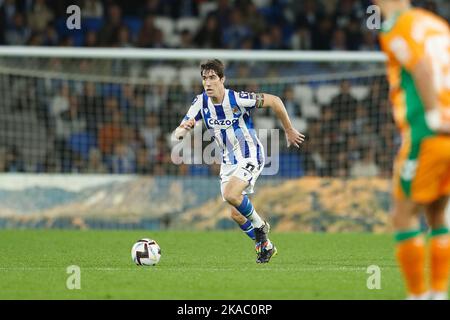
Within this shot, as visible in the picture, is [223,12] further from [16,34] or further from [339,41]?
[16,34]

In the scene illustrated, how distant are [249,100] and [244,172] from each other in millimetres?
740

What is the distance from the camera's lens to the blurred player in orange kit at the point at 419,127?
5785 mm

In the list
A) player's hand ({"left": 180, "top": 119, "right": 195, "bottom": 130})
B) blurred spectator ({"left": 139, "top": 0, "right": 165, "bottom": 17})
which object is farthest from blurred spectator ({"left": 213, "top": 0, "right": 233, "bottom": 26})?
player's hand ({"left": 180, "top": 119, "right": 195, "bottom": 130})

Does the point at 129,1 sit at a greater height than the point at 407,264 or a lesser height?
greater

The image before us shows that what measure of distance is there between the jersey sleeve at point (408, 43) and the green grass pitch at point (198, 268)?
206 centimetres

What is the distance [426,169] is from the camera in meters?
5.84

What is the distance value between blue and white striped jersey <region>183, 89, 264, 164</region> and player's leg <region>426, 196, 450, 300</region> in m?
4.38

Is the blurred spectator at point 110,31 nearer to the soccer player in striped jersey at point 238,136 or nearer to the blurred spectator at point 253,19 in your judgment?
the blurred spectator at point 253,19

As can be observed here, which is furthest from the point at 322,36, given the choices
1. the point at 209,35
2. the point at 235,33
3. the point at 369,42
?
the point at 209,35

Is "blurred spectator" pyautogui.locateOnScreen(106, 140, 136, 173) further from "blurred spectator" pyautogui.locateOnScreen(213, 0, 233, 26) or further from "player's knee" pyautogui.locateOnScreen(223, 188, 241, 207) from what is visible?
"player's knee" pyautogui.locateOnScreen(223, 188, 241, 207)

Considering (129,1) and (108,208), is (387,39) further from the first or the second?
(129,1)

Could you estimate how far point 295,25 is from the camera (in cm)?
1966

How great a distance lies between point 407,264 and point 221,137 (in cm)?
468

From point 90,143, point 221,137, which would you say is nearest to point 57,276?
point 221,137
